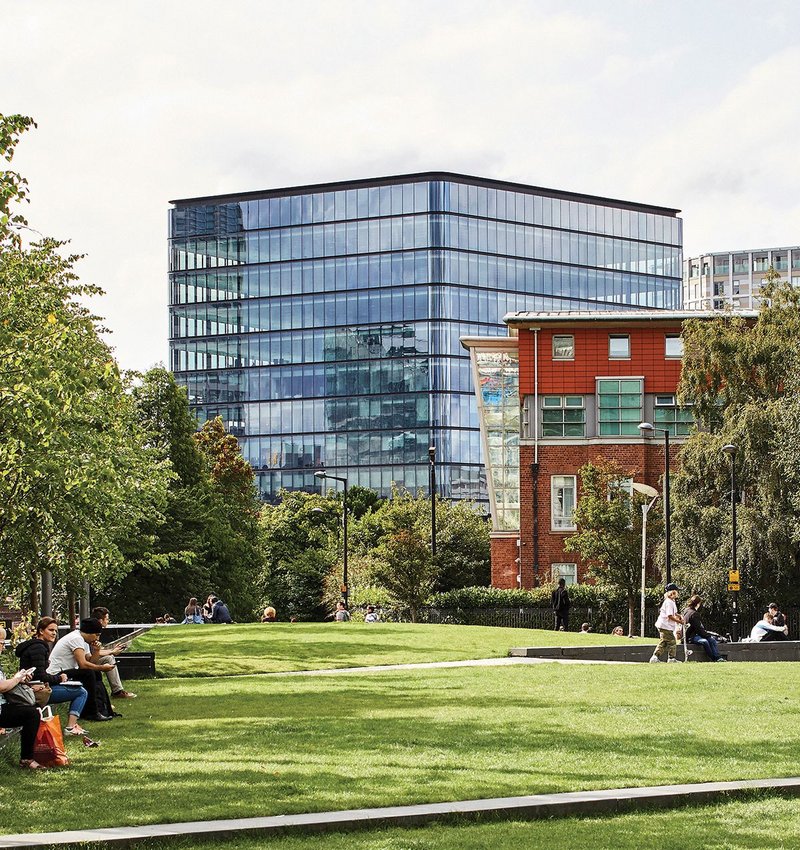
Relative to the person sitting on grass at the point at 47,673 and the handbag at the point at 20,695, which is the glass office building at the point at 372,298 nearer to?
the person sitting on grass at the point at 47,673

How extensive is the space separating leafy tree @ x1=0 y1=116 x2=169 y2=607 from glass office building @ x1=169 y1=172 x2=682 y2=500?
3388 inches

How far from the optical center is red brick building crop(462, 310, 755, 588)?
65.1m

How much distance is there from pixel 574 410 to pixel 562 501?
4.23 m

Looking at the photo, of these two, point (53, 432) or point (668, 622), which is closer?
point (53, 432)

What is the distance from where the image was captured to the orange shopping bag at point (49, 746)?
12.6 m

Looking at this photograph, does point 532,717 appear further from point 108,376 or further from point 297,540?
point 297,540

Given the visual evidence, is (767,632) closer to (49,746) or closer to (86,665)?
(86,665)

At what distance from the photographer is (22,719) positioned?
12953 mm

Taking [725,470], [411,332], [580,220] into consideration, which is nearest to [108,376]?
[725,470]

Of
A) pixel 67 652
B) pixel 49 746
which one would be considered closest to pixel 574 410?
pixel 67 652

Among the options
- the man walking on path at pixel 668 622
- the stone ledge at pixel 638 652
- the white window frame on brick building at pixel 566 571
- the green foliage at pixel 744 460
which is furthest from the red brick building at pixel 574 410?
the man walking on path at pixel 668 622

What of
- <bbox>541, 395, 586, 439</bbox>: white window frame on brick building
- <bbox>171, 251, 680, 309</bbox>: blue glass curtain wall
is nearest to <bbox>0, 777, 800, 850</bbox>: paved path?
<bbox>541, 395, 586, 439</bbox>: white window frame on brick building

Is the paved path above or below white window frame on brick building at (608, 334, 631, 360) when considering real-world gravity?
below

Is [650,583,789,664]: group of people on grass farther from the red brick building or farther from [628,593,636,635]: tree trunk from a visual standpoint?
the red brick building
